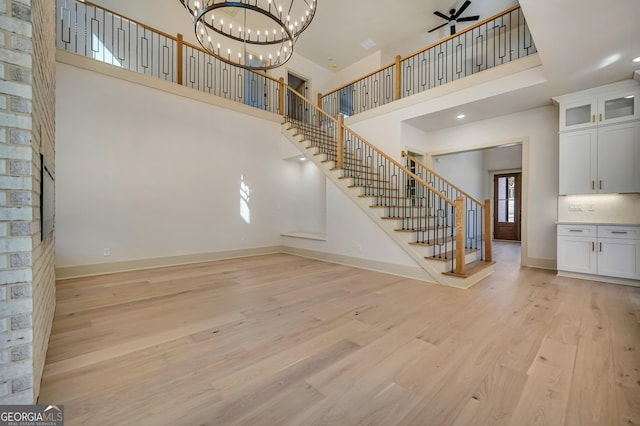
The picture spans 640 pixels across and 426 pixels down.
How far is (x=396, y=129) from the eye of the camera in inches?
236

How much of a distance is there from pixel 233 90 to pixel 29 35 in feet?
22.0

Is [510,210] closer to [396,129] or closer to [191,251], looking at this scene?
[396,129]

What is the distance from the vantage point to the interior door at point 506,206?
930cm

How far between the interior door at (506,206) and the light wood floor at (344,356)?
6.14m

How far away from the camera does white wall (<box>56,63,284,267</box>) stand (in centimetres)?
416

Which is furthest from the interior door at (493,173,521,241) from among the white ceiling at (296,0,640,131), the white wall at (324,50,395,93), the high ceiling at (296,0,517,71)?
the white wall at (324,50,395,93)

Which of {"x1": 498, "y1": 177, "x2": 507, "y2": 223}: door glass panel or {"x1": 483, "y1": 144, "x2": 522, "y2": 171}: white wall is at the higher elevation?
{"x1": 483, "y1": 144, "x2": 522, "y2": 171}: white wall

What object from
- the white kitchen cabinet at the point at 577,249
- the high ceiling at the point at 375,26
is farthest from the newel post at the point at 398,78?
the white kitchen cabinet at the point at 577,249

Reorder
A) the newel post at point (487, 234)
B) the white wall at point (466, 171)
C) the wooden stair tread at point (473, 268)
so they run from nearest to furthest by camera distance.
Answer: the wooden stair tread at point (473, 268), the newel post at point (487, 234), the white wall at point (466, 171)

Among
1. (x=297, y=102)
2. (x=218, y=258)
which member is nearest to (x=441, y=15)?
(x=297, y=102)

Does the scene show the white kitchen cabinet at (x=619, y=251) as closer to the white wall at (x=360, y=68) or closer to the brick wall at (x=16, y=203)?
the brick wall at (x=16, y=203)

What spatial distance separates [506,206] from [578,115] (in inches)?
232

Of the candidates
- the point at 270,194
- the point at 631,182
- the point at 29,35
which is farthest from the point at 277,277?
the point at 631,182

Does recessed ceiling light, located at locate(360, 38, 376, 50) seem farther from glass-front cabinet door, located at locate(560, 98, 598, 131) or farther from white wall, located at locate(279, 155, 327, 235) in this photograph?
glass-front cabinet door, located at locate(560, 98, 598, 131)
